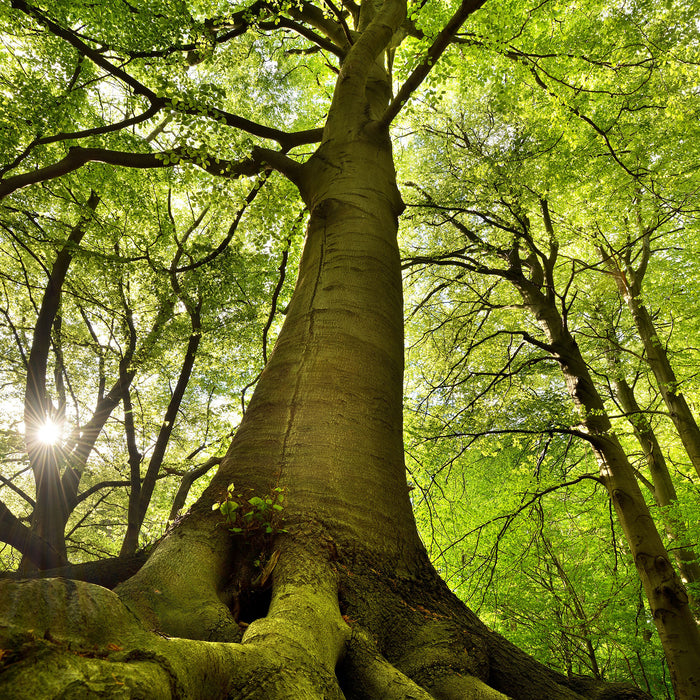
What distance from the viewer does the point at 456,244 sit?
9125 mm

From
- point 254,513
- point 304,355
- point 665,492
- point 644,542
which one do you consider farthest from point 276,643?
point 665,492

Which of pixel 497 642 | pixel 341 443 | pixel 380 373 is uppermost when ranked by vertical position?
pixel 380 373

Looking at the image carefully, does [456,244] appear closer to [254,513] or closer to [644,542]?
[644,542]

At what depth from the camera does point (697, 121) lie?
7.16m

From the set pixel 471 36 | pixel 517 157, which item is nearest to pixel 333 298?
pixel 471 36

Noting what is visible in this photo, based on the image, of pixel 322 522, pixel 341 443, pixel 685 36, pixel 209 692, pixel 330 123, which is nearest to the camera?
pixel 209 692

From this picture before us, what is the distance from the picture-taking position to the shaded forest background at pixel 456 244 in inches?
215

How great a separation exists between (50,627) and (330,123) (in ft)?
13.6

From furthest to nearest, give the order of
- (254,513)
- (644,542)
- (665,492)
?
(665,492) < (644,542) < (254,513)

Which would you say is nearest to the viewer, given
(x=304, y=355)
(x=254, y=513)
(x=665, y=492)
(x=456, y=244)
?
(x=254, y=513)

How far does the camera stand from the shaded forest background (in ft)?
17.9

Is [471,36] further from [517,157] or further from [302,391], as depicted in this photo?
[302,391]

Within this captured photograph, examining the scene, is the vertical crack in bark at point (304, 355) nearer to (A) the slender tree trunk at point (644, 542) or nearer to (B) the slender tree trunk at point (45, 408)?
(A) the slender tree trunk at point (644, 542)

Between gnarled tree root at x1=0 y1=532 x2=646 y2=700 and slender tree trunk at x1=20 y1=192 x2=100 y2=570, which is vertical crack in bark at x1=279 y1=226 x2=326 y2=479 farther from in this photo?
slender tree trunk at x1=20 y1=192 x2=100 y2=570
